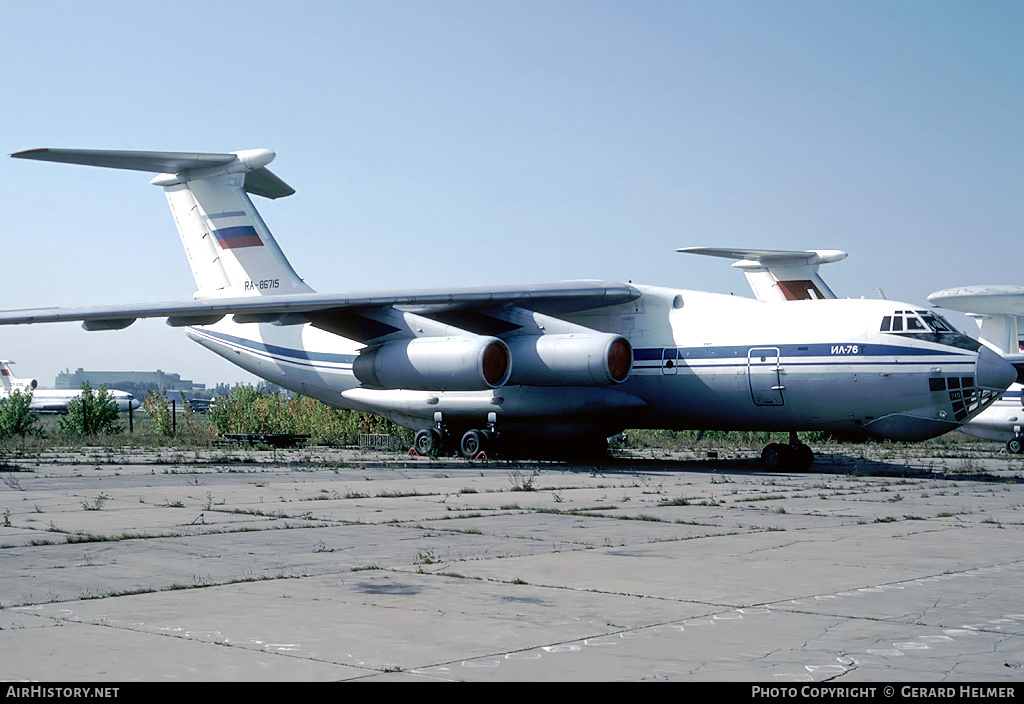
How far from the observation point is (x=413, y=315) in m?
19.4


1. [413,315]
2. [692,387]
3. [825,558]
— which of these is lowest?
[825,558]

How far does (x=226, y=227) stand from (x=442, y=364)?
7.12 metres

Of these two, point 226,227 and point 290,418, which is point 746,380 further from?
→ point 290,418

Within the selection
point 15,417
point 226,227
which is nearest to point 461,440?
point 226,227

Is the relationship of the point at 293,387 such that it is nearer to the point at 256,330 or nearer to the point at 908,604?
the point at 256,330

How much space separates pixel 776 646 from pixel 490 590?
6.05ft

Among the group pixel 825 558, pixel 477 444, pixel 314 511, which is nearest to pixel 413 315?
pixel 477 444

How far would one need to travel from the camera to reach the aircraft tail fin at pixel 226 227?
850 inches

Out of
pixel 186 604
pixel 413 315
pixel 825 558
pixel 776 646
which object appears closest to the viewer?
pixel 776 646

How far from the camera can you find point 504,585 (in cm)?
606

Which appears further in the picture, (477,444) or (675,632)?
(477,444)

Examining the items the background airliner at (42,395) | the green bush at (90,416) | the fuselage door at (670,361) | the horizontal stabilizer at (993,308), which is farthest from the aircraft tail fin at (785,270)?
the background airliner at (42,395)

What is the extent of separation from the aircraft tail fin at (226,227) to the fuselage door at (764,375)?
955 cm
